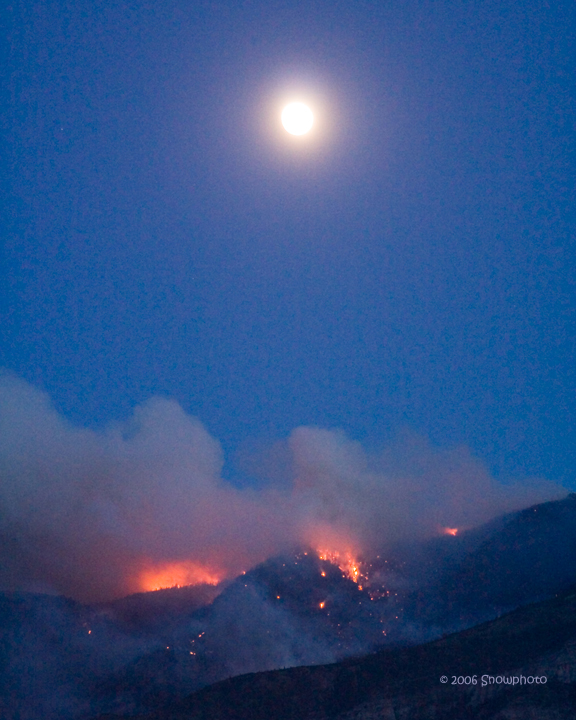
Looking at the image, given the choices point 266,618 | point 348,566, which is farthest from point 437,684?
point 348,566

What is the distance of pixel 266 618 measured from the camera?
15962cm

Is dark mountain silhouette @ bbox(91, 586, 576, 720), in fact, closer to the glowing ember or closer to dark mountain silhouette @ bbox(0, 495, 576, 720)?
dark mountain silhouette @ bbox(0, 495, 576, 720)

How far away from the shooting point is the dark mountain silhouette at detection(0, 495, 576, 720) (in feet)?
409

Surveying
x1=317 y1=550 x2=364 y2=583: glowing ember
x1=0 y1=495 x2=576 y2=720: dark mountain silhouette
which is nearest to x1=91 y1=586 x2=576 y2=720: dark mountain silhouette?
Answer: x1=0 y1=495 x2=576 y2=720: dark mountain silhouette

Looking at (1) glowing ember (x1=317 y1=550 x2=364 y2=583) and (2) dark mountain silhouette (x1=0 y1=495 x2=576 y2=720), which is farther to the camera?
(1) glowing ember (x1=317 y1=550 x2=364 y2=583)

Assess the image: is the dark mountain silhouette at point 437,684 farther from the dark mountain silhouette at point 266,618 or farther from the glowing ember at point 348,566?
the glowing ember at point 348,566

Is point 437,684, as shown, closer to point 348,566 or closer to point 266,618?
point 266,618

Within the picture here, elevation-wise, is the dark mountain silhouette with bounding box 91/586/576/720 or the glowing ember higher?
the glowing ember

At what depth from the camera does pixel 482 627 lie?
83.5 metres

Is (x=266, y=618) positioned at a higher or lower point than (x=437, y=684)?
higher

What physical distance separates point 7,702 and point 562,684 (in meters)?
115

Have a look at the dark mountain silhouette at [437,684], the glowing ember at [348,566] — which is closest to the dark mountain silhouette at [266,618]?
the glowing ember at [348,566]

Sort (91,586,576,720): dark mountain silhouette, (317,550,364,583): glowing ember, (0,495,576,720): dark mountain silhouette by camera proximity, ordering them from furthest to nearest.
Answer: (317,550,364,583): glowing ember, (0,495,576,720): dark mountain silhouette, (91,586,576,720): dark mountain silhouette

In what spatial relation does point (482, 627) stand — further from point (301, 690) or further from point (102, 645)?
point (102, 645)
